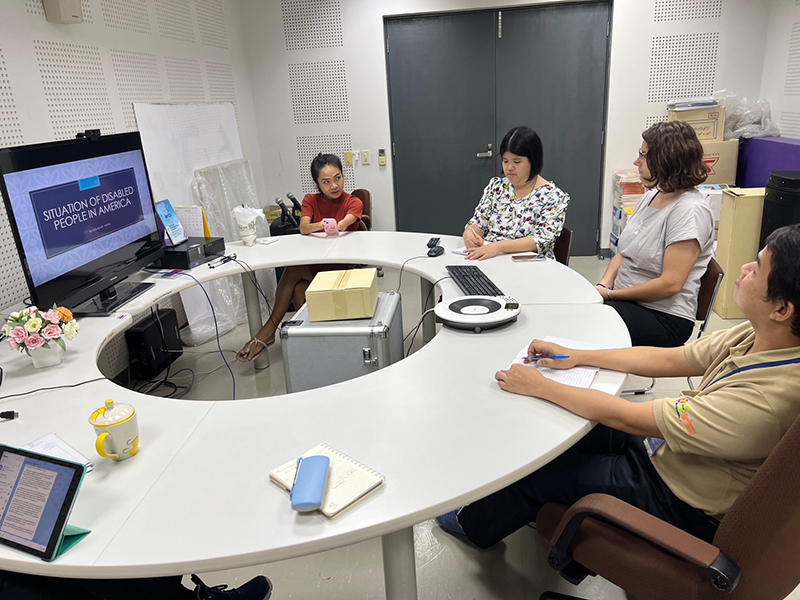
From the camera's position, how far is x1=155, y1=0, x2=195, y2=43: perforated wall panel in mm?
3738

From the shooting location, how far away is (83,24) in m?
2.99

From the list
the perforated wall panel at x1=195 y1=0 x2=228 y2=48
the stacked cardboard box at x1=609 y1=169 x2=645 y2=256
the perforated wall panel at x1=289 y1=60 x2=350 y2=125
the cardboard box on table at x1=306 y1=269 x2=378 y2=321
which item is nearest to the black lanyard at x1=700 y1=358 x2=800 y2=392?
the cardboard box on table at x1=306 y1=269 x2=378 y2=321

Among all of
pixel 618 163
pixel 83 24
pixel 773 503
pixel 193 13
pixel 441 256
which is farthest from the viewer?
pixel 618 163

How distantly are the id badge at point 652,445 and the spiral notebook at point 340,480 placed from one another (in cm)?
69

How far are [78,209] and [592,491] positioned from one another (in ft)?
6.88

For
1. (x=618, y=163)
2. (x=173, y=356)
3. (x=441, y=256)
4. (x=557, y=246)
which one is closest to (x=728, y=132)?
(x=618, y=163)

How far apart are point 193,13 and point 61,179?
8.83 ft

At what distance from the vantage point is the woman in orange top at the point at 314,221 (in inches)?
132

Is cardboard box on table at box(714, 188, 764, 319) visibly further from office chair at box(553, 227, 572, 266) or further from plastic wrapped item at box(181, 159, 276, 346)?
plastic wrapped item at box(181, 159, 276, 346)

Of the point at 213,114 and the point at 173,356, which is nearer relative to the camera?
the point at 173,356

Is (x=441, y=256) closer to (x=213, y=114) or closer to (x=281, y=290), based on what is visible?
(x=281, y=290)

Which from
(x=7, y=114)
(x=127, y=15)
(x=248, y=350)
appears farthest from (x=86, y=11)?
(x=248, y=350)

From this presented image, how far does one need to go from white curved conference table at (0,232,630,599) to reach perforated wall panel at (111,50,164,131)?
2073 millimetres

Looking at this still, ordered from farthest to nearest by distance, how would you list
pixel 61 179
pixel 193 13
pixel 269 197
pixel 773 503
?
pixel 269 197
pixel 193 13
pixel 61 179
pixel 773 503
